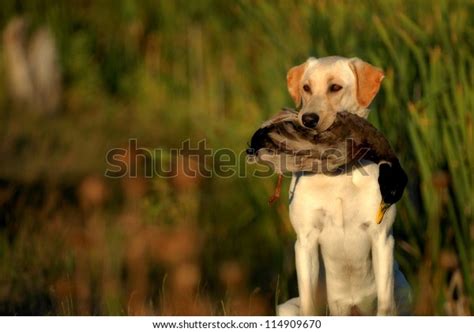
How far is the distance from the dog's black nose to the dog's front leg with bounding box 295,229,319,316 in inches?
15.1

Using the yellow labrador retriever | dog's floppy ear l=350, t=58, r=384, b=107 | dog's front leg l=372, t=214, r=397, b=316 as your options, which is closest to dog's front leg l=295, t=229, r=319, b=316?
the yellow labrador retriever

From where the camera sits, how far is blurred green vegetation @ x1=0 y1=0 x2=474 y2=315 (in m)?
4.36

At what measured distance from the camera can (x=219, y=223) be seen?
5.21 meters

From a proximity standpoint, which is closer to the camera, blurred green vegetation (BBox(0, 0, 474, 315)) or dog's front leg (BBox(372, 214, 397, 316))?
dog's front leg (BBox(372, 214, 397, 316))

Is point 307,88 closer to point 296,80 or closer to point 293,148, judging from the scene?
point 296,80

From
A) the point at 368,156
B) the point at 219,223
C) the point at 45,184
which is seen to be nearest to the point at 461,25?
the point at 368,156

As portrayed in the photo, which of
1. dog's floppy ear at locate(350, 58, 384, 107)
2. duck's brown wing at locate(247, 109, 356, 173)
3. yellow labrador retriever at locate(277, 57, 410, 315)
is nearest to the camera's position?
duck's brown wing at locate(247, 109, 356, 173)
